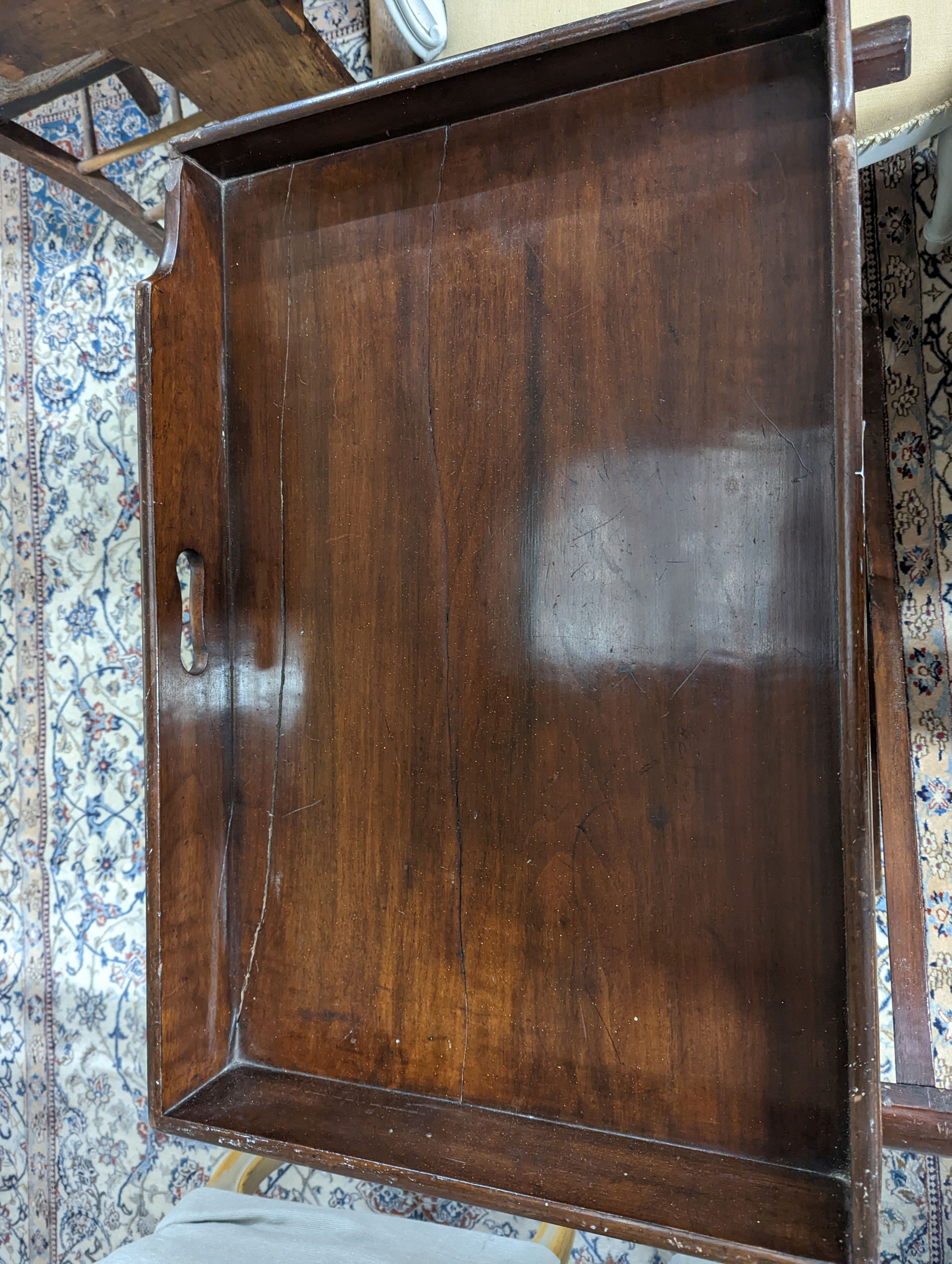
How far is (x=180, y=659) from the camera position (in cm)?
79

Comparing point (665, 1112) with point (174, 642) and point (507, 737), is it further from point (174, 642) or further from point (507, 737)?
point (174, 642)

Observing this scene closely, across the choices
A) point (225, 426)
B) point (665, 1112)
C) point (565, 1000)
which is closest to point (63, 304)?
point (225, 426)

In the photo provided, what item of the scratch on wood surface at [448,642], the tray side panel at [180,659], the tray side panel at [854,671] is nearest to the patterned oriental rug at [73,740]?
the tray side panel at [180,659]

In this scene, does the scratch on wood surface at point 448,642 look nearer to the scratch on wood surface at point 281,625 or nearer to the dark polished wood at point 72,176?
the scratch on wood surface at point 281,625

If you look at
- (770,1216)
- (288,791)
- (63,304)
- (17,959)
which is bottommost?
(17,959)

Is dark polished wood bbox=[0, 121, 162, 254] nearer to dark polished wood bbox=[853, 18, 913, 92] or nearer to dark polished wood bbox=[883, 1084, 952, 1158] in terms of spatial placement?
dark polished wood bbox=[853, 18, 913, 92]

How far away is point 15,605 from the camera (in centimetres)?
159

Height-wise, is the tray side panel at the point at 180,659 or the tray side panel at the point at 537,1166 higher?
the tray side panel at the point at 180,659

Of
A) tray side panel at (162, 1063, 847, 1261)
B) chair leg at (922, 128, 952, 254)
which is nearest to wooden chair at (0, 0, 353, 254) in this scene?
chair leg at (922, 128, 952, 254)

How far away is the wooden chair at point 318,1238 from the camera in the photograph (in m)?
0.92

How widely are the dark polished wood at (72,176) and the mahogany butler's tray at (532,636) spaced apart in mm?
599

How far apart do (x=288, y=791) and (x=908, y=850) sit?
746 mm

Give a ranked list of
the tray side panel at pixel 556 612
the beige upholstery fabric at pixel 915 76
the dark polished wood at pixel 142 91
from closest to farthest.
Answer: the tray side panel at pixel 556 612
the beige upholstery fabric at pixel 915 76
the dark polished wood at pixel 142 91

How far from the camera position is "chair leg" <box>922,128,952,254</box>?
0.97 m
